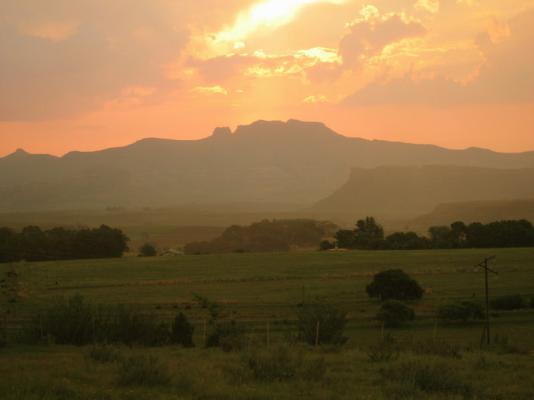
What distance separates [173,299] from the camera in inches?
1704

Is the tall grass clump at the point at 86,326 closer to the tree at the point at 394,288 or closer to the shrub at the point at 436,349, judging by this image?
the shrub at the point at 436,349

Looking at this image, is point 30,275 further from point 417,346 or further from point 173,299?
point 173,299

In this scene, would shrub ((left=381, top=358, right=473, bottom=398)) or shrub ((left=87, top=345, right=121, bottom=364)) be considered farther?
shrub ((left=87, top=345, right=121, bottom=364))

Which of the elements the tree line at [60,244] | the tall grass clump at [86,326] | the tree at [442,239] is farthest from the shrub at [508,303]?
the tree line at [60,244]

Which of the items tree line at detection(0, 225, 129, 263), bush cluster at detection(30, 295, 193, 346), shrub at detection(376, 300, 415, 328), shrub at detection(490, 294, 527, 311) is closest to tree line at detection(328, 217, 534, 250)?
tree line at detection(0, 225, 129, 263)

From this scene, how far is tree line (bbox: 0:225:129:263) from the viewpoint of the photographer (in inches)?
3253

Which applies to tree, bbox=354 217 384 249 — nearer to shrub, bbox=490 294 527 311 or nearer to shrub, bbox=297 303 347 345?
shrub, bbox=490 294 527 311

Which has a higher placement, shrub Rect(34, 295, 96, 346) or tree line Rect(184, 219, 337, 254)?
tree line Rect(184, 219, 337, 254)

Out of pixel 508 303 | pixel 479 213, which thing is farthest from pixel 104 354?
pixel 479 213

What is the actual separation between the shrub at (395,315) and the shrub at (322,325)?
346 inches

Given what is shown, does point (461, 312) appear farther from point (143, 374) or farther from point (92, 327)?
point (143, 374)

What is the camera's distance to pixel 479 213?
173 m

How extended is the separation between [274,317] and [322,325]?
10.0 meters

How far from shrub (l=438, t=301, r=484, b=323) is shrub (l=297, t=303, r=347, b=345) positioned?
10488mm
